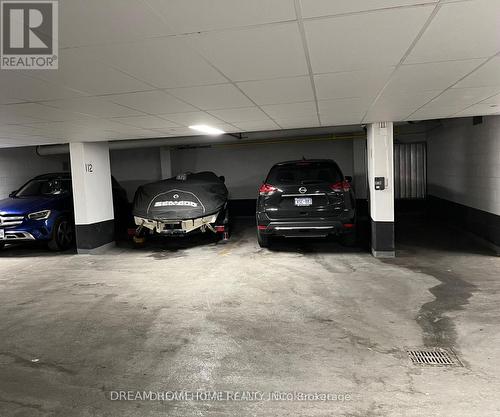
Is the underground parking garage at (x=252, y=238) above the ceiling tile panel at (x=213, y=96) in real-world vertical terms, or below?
below

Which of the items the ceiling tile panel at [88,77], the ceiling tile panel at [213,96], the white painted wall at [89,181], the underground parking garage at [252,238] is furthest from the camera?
the white painted wall at [89,181]

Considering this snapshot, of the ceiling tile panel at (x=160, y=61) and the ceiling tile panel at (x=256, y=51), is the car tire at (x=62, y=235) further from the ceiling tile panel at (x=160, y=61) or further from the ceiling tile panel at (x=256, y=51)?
the ceiling tile panel at (x=256, y=51)

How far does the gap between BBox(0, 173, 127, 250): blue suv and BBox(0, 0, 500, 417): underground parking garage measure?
4 cm

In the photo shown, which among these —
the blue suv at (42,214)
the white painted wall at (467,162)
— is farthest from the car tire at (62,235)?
the white painted wall at (467,162)

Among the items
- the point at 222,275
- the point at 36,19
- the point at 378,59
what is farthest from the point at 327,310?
the point at 36,19

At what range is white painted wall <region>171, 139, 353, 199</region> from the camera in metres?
10.7

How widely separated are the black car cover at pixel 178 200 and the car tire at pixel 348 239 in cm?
250

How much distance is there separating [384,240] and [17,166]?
9500mm

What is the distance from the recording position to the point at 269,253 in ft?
21.1

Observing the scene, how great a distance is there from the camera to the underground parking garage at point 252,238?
214 cm

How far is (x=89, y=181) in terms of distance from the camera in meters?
7.16

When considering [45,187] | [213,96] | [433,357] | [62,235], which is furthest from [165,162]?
[433,357]

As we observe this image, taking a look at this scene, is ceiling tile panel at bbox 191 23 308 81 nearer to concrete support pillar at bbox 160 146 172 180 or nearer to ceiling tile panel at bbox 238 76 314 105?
ceiling tile panel at bbox 238 76 314 105
